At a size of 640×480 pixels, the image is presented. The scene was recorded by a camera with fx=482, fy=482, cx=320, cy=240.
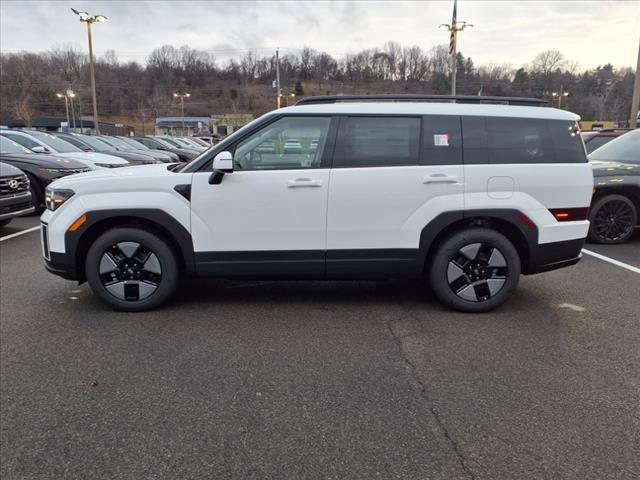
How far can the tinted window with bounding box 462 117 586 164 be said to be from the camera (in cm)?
428

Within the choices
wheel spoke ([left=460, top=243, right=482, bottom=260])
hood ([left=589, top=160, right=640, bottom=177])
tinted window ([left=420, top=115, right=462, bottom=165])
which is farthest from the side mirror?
hood ([left=589, top=160, right=640, bottom=177])

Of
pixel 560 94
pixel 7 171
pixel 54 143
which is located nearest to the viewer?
pixel 7 171

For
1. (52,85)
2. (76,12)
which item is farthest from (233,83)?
(76,12)

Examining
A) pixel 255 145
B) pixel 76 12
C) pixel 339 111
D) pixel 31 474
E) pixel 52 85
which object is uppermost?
pixel 52 85

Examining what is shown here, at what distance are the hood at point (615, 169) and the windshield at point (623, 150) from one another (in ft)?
0.89

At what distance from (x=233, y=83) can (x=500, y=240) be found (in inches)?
5161

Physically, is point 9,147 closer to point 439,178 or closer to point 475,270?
point 439,178

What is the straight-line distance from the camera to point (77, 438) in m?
2.56

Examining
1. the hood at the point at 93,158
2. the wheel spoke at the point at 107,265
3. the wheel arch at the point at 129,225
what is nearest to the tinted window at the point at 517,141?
the wheel arch at the point at 129,225

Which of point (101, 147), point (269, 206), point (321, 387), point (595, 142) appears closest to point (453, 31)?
point (595, 142)

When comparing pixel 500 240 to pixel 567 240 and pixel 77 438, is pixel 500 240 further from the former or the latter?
pixel 77 438

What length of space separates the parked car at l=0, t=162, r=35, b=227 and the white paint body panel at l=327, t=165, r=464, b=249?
20.4 ft

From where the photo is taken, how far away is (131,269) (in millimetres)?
4430

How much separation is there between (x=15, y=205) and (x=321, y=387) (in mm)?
7151
